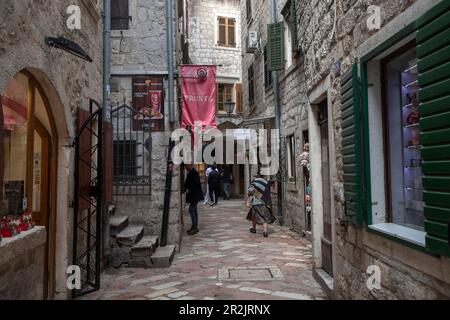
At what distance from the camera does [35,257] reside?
3.72m

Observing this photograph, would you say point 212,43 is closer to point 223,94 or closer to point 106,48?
point 223,94

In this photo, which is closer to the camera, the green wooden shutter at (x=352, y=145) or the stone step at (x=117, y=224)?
the green wooden shutter at (x=352, y=145)

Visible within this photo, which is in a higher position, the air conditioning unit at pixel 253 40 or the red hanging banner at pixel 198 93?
the air conditioning unit at pixel 253 40

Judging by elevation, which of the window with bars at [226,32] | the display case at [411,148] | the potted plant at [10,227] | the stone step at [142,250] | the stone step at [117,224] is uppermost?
the window with bars at [226,32]

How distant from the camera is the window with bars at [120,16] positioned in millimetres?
8117

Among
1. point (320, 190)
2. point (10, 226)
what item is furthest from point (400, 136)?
point (10, 226)

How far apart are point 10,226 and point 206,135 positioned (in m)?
19.2

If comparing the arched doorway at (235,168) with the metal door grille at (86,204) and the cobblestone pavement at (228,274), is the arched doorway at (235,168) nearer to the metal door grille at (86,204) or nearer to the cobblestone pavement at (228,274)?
the cobblestone pavement at (228,274)

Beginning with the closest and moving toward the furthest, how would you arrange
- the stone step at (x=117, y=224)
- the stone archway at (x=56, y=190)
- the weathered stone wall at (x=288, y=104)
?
the stone archway at (x=56, y=190)
the stone step at (x=117, y=224)
the weathered stone wall at (x=288, y=104)

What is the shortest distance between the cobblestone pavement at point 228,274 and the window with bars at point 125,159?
193 cm

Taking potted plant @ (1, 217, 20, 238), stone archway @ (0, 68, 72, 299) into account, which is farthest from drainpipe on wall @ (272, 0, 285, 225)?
potted plant @ (1, 217, 20, 238)

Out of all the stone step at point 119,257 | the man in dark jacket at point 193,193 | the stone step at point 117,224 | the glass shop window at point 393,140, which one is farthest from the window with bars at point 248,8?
the glass shop window at point 393,140

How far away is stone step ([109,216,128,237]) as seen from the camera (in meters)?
6.77

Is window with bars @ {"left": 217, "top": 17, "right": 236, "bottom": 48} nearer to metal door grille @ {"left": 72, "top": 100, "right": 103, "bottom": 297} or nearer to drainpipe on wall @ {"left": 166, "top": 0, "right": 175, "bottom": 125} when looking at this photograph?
drainpipe on wall @ {"left": 166, "top": 0, "right": 175, "bottom": 125}
